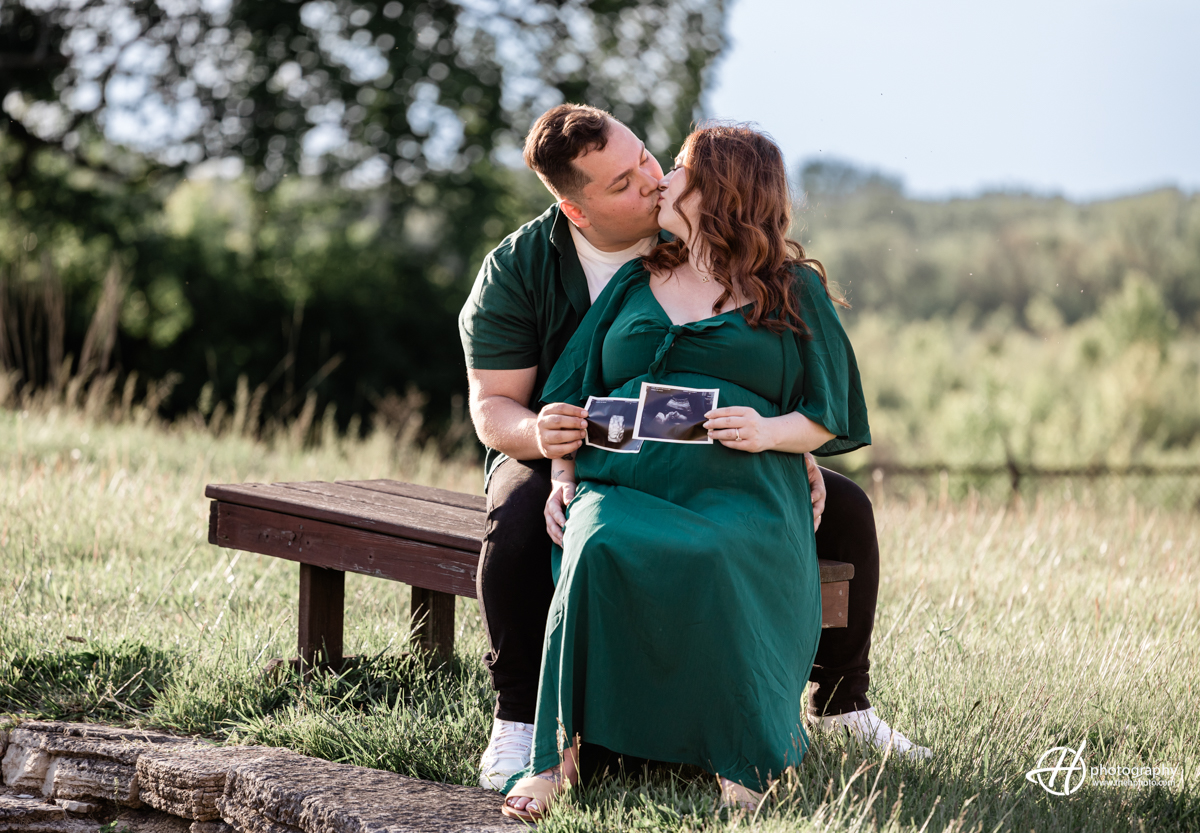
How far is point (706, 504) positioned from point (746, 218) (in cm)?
67

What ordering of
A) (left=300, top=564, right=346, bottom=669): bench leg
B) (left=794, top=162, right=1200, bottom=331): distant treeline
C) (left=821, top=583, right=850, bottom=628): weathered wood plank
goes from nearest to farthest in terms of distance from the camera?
(left=821, top=583, right=850, bottom=628): weathered wood plank, (left=300, top=564, right=346, bottom=669): bench leg, (left=794, top=162, right=1200, bottom=331): distant treeline

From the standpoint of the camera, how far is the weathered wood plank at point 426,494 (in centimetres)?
343

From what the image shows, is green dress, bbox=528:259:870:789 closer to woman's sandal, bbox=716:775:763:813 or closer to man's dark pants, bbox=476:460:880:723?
woman's sandal, bbox=716:775:763:813

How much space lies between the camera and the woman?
2.22 metres

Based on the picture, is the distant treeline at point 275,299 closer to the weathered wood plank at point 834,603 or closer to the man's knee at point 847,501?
the man's knee at point 847,501

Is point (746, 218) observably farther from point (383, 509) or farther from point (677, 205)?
point (383, 509)

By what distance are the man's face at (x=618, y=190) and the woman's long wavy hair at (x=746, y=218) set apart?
0.18 meters

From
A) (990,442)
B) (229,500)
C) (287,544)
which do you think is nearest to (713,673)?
(287,544)

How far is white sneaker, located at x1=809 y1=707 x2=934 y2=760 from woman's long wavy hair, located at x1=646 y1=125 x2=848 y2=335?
0.97 meters

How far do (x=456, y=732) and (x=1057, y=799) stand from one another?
140 cm

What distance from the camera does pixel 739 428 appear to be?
93.9 inches

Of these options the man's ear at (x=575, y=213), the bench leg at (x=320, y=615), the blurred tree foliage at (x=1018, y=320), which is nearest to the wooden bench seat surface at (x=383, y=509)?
the bench leg at (x=320, y=615)

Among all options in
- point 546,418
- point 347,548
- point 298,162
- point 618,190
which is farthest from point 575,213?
point 298,162

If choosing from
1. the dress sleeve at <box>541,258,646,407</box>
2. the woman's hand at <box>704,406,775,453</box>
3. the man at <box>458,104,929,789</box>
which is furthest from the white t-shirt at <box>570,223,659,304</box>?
the woman's hand at <box>704,406,775,453</box>
